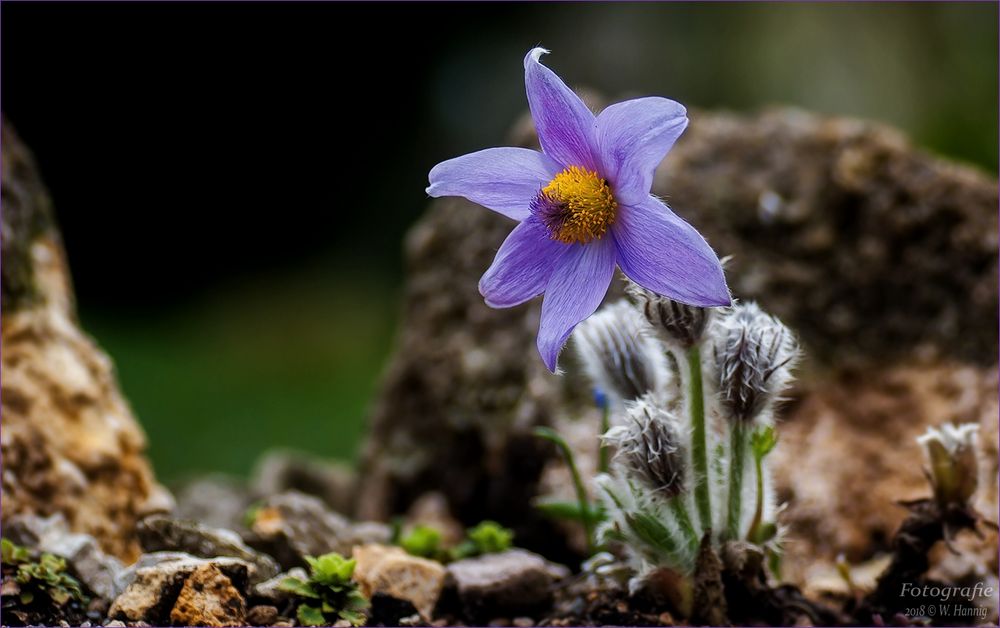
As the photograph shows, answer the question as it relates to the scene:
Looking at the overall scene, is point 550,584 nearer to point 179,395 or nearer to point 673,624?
point 673,624

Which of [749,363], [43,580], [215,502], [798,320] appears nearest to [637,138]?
[749,363]

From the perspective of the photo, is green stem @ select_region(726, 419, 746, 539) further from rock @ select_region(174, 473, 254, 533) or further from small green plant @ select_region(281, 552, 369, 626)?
rock @ select_region(174, 473, 254, 533)

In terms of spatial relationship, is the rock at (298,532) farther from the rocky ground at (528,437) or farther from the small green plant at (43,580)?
the small green plant at (43,580)

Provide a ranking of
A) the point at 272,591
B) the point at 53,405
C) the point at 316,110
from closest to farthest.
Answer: the point at 272,591 < the point at 53,405 < the point at 316,110

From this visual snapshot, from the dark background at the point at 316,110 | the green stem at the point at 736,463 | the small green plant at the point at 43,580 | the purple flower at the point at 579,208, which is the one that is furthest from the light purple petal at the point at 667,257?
the dark background at the point at 316,110

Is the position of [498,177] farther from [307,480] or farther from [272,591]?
[307,480]

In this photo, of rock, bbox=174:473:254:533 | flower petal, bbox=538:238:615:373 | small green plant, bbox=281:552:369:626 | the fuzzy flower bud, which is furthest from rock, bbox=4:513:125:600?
the fuzzy flower bud
